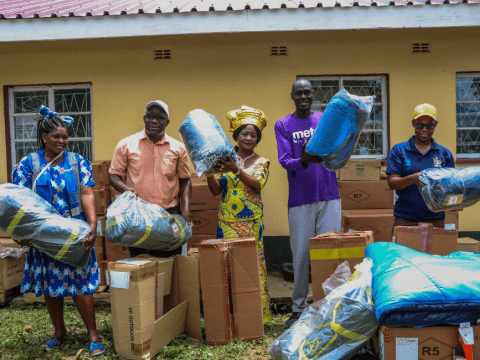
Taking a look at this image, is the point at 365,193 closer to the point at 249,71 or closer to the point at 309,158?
the point at 309,158

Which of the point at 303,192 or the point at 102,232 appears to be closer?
the point at 303,192

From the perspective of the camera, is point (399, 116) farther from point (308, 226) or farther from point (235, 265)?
point (235, 265)

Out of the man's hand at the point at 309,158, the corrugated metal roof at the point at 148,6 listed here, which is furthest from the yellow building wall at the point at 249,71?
the man's hand at the point at 309,158

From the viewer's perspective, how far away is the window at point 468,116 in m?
5.29

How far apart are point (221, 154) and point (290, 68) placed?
2.59m

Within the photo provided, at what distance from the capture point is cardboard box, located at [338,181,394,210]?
464 centimetres

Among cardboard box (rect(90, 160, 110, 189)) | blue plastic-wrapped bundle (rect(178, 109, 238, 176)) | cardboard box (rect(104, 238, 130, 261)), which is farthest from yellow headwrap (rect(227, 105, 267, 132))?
cardboard box (rect(104, 238, 130, 261))

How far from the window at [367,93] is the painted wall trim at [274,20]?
2.62 ft

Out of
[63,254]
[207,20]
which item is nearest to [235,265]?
[63,254]

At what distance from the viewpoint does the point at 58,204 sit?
9.86 ft

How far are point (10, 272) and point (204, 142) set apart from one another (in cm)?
278

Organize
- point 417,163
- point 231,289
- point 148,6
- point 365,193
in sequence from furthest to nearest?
1. point 148,6
2. point 365,193
3. point 417,163
4. point 231,289

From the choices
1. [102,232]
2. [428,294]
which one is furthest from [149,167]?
[428,294]

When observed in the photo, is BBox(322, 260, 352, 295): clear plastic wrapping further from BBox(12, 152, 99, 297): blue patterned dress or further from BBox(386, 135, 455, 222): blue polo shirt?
BBox(12, 152, 99, 297): blue patterned dress
